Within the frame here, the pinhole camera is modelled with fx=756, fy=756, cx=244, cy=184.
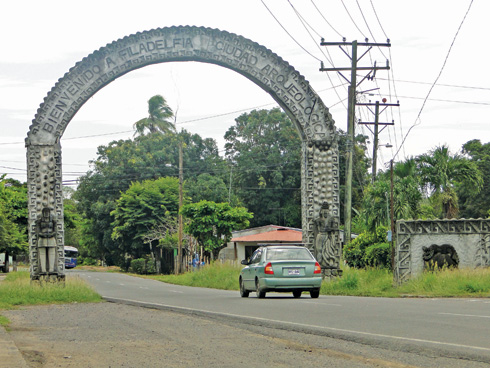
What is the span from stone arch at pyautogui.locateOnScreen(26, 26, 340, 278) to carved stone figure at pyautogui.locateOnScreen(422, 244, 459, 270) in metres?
3.40

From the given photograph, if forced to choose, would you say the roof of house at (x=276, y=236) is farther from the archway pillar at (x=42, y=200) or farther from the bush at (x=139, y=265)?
the archway pillar at (x=42, y=200)

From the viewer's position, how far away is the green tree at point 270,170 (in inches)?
2933

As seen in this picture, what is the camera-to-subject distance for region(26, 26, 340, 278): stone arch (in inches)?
965

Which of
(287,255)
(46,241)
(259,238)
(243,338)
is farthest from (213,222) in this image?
(243,338)

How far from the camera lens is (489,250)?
26000mm

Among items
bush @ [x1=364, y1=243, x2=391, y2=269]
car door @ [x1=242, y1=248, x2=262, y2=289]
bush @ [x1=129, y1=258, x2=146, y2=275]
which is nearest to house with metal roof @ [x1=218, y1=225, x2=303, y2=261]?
bush @ [x1=129, y1=258, x2=146, y2=275]

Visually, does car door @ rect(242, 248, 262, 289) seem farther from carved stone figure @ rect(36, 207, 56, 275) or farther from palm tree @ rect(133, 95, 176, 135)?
palm tree @ rect(133, 95, 176, 135)

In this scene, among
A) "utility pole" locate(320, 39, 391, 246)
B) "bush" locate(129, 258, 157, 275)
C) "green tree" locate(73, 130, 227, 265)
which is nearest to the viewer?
"utility pole" locate(320, 39, 391, 246)

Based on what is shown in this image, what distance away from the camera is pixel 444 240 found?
2598cm

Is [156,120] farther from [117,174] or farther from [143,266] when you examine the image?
[143,266]

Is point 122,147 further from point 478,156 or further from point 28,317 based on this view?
point 28,317

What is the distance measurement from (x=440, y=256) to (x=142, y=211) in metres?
47.8

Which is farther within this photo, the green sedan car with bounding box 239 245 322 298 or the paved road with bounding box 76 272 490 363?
the green sedan car with bounding box 239 245 322 298

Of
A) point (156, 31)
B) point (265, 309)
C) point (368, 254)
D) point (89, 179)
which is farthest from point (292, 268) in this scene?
point (89, 179)
